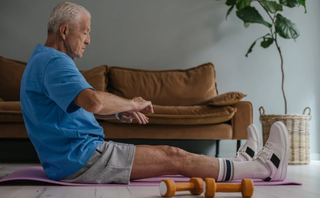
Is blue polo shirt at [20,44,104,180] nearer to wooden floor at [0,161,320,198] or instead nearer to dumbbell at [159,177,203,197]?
wooden floor at [0,161,320,198]

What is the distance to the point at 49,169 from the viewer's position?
161cm

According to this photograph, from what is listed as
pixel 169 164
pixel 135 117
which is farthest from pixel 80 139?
pixel 169 164

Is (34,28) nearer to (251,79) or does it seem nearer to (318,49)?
(251,79)

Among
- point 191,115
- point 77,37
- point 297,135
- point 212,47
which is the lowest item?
point 297,135

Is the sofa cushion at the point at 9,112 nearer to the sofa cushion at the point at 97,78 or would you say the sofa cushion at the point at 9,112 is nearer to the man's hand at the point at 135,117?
the sofa cushion at the point at 97,78

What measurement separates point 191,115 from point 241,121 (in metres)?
0.46

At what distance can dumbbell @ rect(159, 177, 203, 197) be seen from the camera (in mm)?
1332

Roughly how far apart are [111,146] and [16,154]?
2339 millimetres

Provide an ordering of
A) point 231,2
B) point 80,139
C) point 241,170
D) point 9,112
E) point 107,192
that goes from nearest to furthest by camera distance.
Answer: point 107,192
point 80,139
point 241,170
point 9,112
point 231,2

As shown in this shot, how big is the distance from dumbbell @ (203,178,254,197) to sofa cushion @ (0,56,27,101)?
8.14ft

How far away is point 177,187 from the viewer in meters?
1.35

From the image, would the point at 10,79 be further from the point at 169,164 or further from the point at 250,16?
the point at 250,16

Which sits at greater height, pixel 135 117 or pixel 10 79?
pixel 10 79

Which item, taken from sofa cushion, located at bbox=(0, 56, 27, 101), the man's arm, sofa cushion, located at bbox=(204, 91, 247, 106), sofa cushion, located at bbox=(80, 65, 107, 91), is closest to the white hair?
the man's arm
